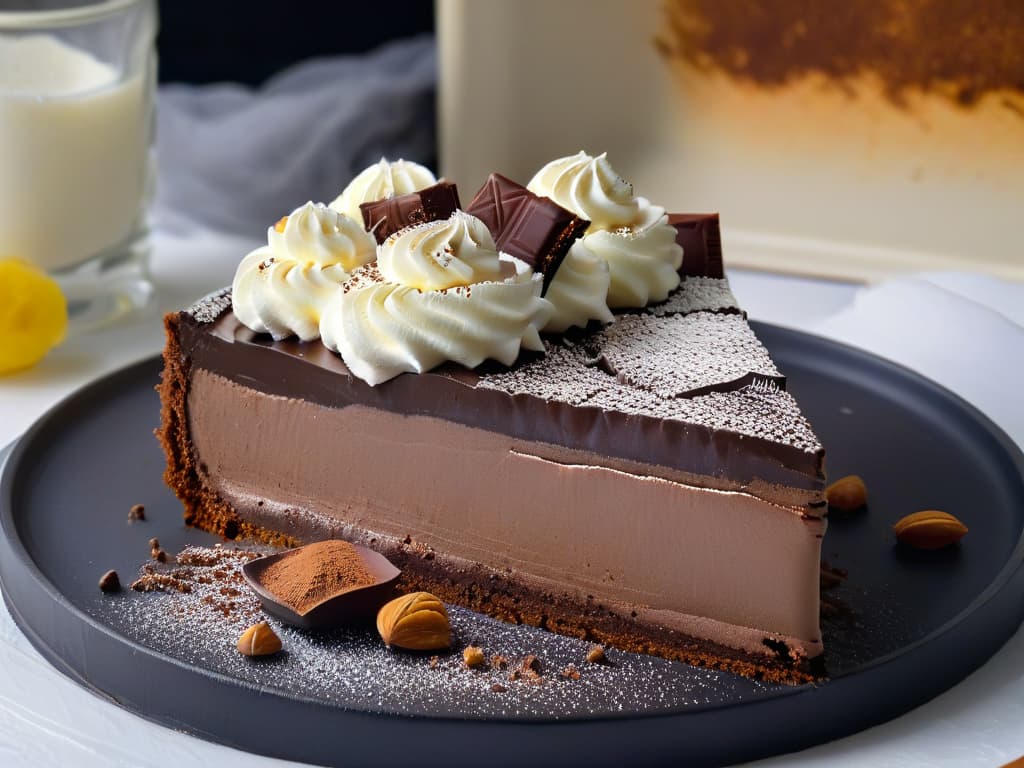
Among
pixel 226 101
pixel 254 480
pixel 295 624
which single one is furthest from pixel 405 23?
pixel 295 624

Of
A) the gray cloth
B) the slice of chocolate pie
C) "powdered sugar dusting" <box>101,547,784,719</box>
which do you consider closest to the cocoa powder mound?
"powdered sugar dusting" <box>101,547,784,719</box>

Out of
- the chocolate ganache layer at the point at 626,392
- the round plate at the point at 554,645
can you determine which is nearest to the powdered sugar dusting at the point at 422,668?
the round plate at the point at 554,645

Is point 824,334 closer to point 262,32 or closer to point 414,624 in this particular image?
point 414,624

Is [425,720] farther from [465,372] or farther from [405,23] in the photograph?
[405,23]

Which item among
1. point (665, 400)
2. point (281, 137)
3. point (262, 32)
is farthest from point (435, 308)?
point (262, 32)

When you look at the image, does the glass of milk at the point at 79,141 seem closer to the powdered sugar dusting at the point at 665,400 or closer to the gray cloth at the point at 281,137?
the gray cloth at the point at 281,137

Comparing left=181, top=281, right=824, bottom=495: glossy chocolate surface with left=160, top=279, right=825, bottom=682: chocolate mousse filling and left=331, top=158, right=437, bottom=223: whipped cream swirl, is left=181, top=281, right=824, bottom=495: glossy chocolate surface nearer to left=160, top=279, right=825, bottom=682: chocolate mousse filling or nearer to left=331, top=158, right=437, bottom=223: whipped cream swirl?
left=160, top=279, right=825, bottom=682: chocolate mousse filling
